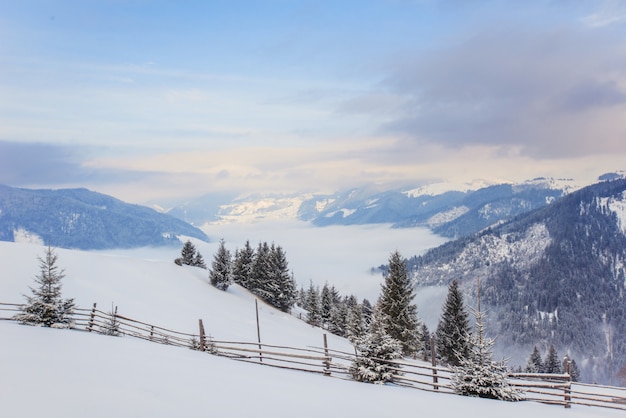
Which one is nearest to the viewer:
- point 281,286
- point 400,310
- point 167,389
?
point 167,389

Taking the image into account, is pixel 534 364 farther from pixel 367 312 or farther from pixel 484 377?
pixel 484 377

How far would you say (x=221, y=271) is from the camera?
55.8 m

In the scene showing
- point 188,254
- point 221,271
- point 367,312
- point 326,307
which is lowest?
point 367,312

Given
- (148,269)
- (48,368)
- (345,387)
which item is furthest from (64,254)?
(345,387)

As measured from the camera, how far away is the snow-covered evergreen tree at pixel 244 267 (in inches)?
2650

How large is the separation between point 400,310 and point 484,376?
2232 cm

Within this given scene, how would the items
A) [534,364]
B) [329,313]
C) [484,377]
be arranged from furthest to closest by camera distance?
[329,313], [534,364], [484,377]

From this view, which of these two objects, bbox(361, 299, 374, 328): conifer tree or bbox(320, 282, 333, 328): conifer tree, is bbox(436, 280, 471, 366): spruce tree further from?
bbox(320, 282, 333, 328): conifer tree

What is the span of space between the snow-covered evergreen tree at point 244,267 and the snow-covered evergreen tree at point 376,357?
51017mm

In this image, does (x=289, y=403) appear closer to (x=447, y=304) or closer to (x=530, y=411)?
(x=530, y=411)

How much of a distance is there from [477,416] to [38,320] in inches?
799

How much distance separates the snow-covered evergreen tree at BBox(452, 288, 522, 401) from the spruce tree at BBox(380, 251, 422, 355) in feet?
66.5

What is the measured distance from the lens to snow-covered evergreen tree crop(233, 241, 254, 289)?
2650 inches

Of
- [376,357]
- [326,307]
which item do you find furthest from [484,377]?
[326,307]
